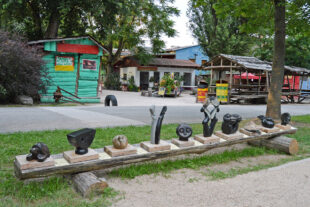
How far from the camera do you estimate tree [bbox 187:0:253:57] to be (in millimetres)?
27734

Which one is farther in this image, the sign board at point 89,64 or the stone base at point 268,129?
the sign board at point 89,64

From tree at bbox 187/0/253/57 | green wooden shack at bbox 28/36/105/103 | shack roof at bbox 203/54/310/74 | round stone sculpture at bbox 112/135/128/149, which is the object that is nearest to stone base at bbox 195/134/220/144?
round stone sculpture at bbox 112/135/128/149

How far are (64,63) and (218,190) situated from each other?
44.6ft

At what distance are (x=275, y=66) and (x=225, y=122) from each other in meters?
4.66

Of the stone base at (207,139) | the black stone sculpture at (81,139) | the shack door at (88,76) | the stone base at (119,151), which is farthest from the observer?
the shack door at (88,76)

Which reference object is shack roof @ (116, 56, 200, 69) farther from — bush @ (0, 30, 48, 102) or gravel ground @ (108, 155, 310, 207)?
gravel ground @ (108, 155, 310, 207)

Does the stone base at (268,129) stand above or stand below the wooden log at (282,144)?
above

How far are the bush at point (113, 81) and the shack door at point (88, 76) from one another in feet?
45.6

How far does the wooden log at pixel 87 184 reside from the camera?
3248 mm

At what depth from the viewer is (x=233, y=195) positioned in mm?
3557

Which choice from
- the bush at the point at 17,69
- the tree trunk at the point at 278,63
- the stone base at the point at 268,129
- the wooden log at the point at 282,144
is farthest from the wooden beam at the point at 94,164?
the bush at the point at 17,69

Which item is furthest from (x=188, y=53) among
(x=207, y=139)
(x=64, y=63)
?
(x=207, y=139)

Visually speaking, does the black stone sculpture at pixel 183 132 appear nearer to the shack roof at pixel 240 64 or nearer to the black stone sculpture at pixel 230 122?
the black stone sculpture at pixel 230 122

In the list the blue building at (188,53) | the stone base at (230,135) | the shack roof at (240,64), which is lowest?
the stone base at (230,135)
